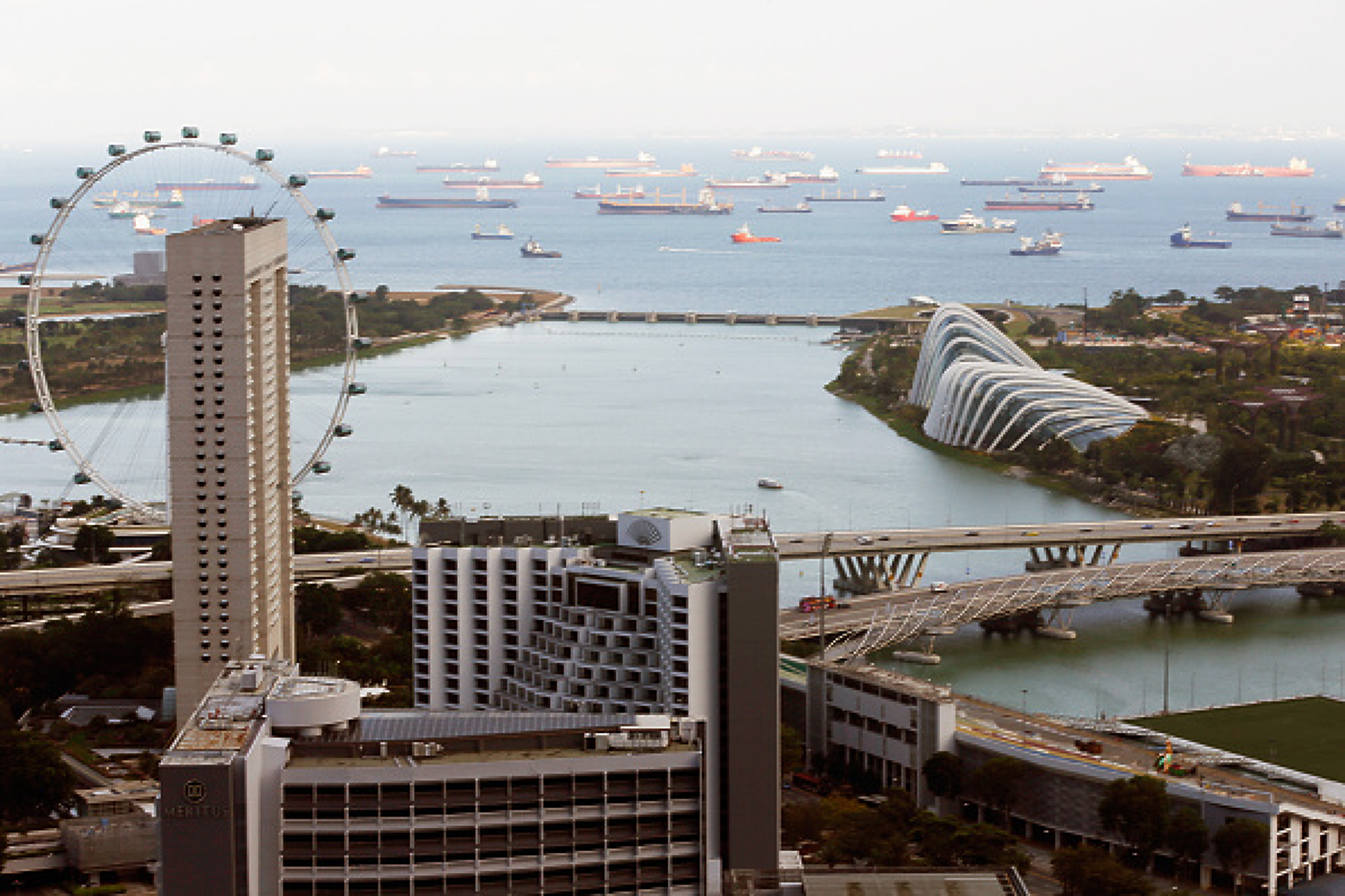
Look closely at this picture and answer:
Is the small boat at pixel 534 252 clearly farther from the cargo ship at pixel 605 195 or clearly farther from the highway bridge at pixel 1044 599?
the highway bridge at pixel 1044 599

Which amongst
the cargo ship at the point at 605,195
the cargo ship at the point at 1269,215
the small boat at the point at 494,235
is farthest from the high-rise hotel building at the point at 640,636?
the cargo ship at the point at 605,195

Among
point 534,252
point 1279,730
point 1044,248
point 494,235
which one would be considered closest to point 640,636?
point 1279,730

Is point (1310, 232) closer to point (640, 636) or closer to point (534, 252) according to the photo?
point (534, 252)

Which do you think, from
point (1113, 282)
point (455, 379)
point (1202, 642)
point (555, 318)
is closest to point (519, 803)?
point (1202, 642)

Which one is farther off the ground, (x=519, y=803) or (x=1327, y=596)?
(x=519, y=803)

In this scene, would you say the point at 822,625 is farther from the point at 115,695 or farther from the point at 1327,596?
the point at 1327,596

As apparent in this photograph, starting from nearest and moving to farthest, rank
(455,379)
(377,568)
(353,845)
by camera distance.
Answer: (353,845), (377,568), (455,379)
